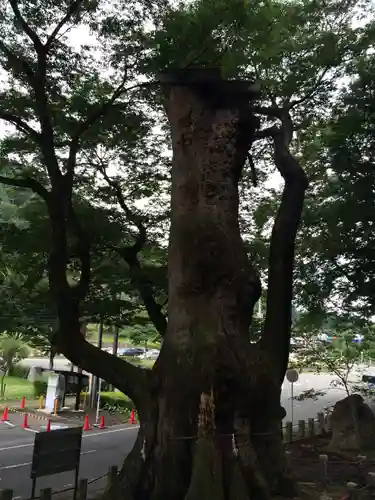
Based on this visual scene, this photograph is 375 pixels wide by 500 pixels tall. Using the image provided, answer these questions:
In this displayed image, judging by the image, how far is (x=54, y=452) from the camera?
313 inches

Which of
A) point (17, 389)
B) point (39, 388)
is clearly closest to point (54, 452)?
point (39, 388)

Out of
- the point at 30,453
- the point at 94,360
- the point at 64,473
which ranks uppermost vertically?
the point at 94,360

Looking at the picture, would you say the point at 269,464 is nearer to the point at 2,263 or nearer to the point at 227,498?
the point at 227,498

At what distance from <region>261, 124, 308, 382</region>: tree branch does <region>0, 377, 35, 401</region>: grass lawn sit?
2159 centimetres

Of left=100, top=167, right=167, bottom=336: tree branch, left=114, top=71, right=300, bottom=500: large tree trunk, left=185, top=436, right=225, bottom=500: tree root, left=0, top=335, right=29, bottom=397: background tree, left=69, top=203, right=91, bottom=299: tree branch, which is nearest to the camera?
left=185, top=436, right=225, bottom=500: tree root

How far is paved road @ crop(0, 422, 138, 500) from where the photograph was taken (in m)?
10.9

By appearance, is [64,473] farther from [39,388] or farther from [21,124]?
[39,388]

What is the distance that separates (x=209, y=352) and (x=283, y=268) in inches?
102

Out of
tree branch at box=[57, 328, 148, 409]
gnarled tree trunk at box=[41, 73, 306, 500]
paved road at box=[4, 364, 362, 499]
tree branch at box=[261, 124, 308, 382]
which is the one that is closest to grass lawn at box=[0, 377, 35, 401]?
paved road at box=[4, 364, 362, 499]

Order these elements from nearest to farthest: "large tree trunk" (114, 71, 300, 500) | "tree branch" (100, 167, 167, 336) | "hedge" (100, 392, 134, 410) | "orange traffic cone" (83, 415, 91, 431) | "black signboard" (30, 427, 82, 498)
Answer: "large tree trunk" (114, 71, 300, 500), "black signboard" (30, 427, 82, 498), "tree branch" (100, 167, 167, 336), "orange traffic cone" (83, 415, 91, 431), "hedge" (100, 392, 134, 410)

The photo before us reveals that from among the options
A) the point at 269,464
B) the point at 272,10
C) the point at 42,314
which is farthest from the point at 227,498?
the point at 42,314


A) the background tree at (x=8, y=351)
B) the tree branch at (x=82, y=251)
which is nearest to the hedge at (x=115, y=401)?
the background tree at (x=8, y=351)

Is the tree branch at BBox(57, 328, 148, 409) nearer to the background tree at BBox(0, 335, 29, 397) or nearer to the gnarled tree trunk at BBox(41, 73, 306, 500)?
the gnarled tree trunk at BBox(41, 73, 306, 500)

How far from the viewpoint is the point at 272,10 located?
31.3 ft
